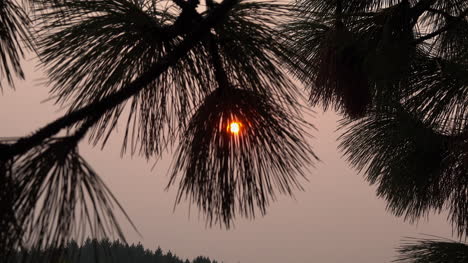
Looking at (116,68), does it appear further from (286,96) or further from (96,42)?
(286,96)

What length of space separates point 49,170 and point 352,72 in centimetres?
188

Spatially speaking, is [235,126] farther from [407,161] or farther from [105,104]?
[407,161]

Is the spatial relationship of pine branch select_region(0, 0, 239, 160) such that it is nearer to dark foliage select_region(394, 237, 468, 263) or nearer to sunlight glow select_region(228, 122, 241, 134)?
sunlight glow select_region(228, 122, 241, 134)

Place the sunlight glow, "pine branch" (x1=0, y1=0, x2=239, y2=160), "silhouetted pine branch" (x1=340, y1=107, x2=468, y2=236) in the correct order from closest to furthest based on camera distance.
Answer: "pine branch" (x1=0, y1=0, x2=239, y2=160) < the sunlight glow < "silhouetted pine branch" (x1=340, y1=107, x2=468, y2=236)

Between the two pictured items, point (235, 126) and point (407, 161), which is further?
point (407, 161)

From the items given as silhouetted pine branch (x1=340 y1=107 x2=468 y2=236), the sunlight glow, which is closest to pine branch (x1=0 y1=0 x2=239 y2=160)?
the sunlight glow

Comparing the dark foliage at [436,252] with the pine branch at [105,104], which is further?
the dark foliage at [436,252]

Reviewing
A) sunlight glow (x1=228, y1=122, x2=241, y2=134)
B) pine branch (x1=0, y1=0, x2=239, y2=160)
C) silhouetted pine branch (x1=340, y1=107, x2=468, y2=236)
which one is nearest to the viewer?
pine branch (x1=0, y1=0, x2=239, y2=160)

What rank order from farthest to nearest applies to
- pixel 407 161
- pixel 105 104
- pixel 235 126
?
pixel 407 161 < pixel 235 126 < pixel 105 104

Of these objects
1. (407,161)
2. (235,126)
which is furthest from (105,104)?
(407,161)

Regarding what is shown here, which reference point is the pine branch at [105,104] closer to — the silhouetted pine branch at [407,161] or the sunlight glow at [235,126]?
the sunlight glow at [235,126]

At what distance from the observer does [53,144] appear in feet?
2.52

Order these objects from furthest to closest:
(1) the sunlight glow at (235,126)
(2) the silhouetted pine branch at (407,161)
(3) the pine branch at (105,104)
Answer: (2) the silhouetted pine branch at (407,161) → (1) the sunlight glow at (235,126) → (3) the pine branch at (105,104)

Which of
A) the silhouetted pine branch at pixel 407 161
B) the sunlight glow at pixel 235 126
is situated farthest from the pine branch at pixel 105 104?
the silhouetted pine branch at pixel 407 161
